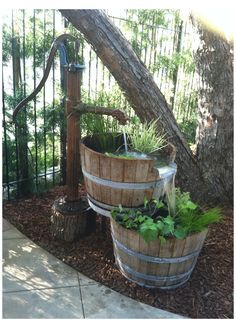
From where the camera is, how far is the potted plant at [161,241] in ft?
7.80

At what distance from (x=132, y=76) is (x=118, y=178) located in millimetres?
1133

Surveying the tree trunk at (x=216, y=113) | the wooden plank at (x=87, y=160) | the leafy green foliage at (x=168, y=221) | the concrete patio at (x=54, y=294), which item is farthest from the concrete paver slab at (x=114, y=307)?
the tree trunk at (x=216, y=113)

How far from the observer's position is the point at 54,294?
2.51 metres

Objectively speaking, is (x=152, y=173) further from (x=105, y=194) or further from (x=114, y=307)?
(x=114, y=307)

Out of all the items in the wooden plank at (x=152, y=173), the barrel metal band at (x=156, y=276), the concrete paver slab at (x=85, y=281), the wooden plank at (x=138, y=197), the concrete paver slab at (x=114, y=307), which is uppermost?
the wooden plank at (x=152, y=173)

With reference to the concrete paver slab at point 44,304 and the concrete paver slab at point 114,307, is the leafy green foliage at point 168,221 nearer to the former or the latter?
the concrete paver slab at point 114,307

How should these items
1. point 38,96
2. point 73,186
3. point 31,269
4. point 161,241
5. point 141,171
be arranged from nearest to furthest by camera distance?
point 161,241 → point 141,171 → point 31,269 → point 73,186 → point 38,96

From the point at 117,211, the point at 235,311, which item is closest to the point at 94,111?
the point at 117,211

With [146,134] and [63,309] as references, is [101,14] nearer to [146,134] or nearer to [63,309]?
[146,134]

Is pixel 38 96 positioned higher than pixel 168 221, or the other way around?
pixel 38 96

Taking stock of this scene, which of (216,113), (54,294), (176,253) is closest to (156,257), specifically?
(176,253)

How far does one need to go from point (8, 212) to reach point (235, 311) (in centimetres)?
230

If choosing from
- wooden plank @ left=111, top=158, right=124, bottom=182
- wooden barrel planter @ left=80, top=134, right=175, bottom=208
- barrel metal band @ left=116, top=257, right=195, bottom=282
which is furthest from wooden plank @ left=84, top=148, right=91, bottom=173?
barrel metal band @ left=116, top=257, right=195, bottom=282

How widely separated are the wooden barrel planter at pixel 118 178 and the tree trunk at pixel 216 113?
1295 mm
